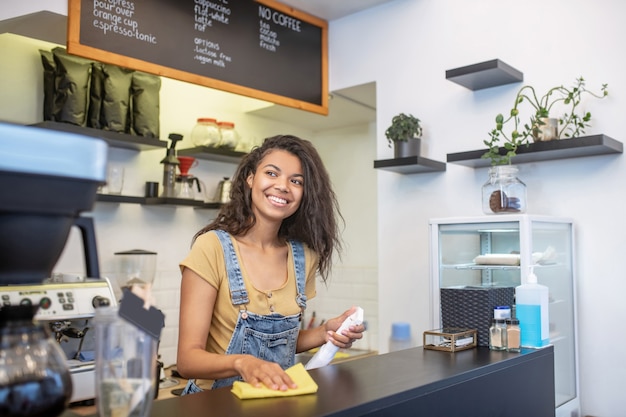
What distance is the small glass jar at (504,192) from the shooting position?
255cm

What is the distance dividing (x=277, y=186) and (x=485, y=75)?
1.39 meters

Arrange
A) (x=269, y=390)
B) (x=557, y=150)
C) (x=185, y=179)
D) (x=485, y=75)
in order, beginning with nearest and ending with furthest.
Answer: (x=269, y=390) → (x=557, y=150) → (x=485, y=75) → (x=185, y=179)

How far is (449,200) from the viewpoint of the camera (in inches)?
123

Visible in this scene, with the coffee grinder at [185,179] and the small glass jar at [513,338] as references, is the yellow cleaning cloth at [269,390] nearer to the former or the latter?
the small glass jar at [513,338]

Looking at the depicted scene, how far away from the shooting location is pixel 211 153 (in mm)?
3537

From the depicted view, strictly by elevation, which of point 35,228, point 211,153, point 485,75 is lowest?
point 35,228

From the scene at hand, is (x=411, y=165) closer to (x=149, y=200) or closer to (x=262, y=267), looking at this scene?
(x=262, y=267)

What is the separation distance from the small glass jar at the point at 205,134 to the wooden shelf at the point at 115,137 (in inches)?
14.5

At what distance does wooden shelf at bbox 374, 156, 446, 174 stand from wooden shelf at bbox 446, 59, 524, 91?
1.41 feet

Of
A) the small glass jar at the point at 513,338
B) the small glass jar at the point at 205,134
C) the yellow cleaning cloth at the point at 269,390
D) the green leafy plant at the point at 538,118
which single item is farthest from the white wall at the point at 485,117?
the yellow cleaning cloth at the point at 269,390

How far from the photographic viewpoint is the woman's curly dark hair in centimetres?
202

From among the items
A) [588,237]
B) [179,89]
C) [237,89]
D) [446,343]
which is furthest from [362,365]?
[179,89]

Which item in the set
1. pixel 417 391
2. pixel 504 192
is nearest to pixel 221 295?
pixel 417 391

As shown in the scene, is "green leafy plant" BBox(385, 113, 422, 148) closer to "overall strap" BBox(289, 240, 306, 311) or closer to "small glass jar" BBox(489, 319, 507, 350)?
"overall strap" BBox(289, 240, 306, 311)
